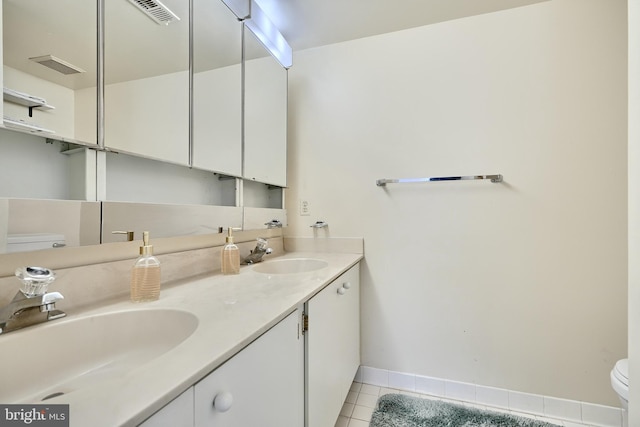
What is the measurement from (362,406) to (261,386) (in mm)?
1128

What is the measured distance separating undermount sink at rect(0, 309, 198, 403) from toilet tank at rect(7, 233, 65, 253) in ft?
0.59

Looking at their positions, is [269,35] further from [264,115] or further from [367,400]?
[367,400]

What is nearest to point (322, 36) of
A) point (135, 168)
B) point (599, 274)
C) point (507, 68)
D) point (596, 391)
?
point (507, 68)

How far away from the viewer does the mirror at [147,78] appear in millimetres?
842

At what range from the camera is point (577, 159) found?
4.69 feet

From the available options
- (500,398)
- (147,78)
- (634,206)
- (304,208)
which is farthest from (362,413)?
(147,78)

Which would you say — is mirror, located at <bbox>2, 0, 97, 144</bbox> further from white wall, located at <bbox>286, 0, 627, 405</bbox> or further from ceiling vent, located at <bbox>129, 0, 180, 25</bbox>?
white wall, located at <bbox>286, 0, 627, 405</bbox>

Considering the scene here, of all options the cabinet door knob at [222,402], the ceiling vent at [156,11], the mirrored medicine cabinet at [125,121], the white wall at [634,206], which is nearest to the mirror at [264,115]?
the mirrored medicine cabinet at [125,121]

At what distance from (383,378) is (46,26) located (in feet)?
6.76

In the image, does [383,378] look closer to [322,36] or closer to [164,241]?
[164,241]

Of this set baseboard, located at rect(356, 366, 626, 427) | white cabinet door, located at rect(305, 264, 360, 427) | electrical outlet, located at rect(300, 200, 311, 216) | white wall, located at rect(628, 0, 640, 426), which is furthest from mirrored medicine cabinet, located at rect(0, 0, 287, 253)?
white wall, located at rect(628, 0, 640, 426)

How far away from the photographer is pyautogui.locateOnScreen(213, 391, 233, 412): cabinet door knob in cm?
53

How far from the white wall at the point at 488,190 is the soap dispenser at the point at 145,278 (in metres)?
1.12

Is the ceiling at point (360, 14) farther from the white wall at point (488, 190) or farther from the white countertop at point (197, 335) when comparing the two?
the white countertop at point (197, 335)
